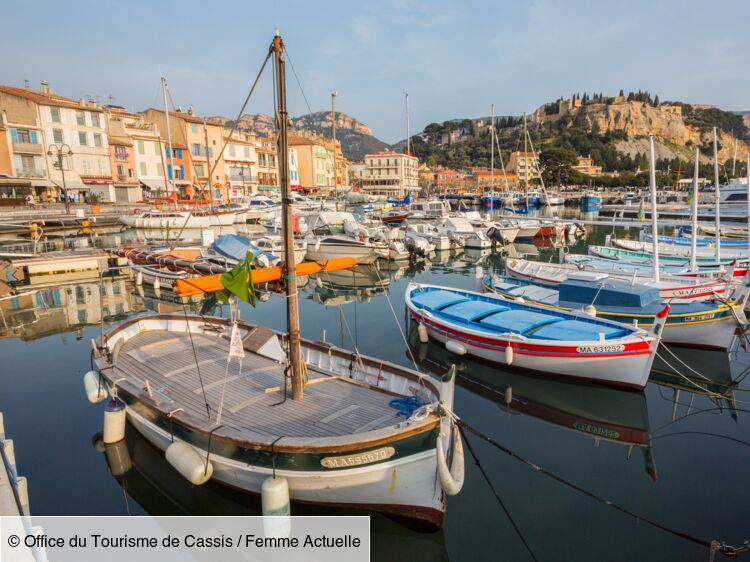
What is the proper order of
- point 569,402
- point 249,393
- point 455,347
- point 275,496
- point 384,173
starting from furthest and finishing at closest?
1. point 384,173
2. point 455,347
3. point 569,402
4. point 249,393
5. point 275,496

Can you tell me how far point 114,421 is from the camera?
31.3ft

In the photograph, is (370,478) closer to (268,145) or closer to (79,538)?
(79,538)

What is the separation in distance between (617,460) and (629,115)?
218454 millimetres

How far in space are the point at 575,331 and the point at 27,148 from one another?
63.7m

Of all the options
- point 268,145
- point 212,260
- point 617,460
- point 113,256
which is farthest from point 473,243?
point 268,145

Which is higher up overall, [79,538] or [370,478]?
[370,478]

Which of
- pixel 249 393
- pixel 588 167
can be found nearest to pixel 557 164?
pixel 588 167

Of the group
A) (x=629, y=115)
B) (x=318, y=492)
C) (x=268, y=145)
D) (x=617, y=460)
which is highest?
(x=629, y=115)

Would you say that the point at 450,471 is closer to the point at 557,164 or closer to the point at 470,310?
the point at 470,310

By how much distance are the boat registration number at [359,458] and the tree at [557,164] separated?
358 feet

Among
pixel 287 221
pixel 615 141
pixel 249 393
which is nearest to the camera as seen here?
pixel 287 221

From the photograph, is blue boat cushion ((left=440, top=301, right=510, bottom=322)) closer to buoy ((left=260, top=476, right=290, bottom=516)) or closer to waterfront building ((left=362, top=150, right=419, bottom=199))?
buoy ((left=260, top=476, right=290, bottom=516))

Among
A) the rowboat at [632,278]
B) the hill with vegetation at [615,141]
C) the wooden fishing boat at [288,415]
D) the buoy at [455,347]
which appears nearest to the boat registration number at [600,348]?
the buoy at [455,347]

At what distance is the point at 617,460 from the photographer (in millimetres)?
9414
